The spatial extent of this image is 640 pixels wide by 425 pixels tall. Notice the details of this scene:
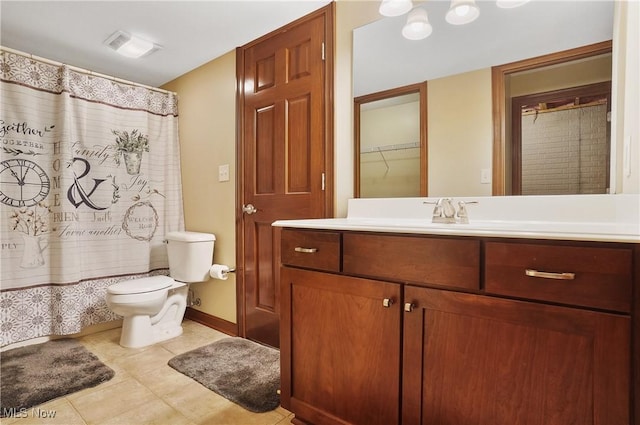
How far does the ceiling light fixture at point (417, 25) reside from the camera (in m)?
1.54

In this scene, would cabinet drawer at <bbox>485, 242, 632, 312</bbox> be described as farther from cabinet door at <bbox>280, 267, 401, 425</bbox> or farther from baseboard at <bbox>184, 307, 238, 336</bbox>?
baseboard at <bbox>184, 307, 238, 336</bbox>

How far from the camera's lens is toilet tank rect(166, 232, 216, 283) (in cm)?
238

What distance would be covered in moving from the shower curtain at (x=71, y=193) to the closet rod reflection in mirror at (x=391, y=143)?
1793 mm

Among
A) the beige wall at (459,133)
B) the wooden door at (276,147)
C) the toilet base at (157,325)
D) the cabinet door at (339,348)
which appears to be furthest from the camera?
the toilet base at (157,325)

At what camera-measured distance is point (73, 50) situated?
2.31 metres

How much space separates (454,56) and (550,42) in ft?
1.17

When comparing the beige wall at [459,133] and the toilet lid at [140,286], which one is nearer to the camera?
the beige wall at [459,133]

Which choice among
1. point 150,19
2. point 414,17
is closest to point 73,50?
point 150,19

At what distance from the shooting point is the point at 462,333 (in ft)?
3.08

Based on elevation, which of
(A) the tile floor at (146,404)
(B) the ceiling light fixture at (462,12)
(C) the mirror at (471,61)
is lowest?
(A) the tile floor at (146,404)

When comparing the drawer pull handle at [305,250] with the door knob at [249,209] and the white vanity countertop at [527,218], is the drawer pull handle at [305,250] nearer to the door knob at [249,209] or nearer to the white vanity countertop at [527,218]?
the white vanity countertop at [527,218]

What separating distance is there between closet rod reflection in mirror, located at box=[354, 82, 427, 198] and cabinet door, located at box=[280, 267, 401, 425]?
0.65 meters

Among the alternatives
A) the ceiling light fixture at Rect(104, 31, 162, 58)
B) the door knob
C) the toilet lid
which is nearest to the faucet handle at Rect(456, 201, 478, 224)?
the door knob

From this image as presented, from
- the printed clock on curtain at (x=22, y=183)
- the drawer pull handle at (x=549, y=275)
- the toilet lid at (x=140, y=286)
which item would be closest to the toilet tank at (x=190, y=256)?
the toilet lid at (x=140, y=286)
